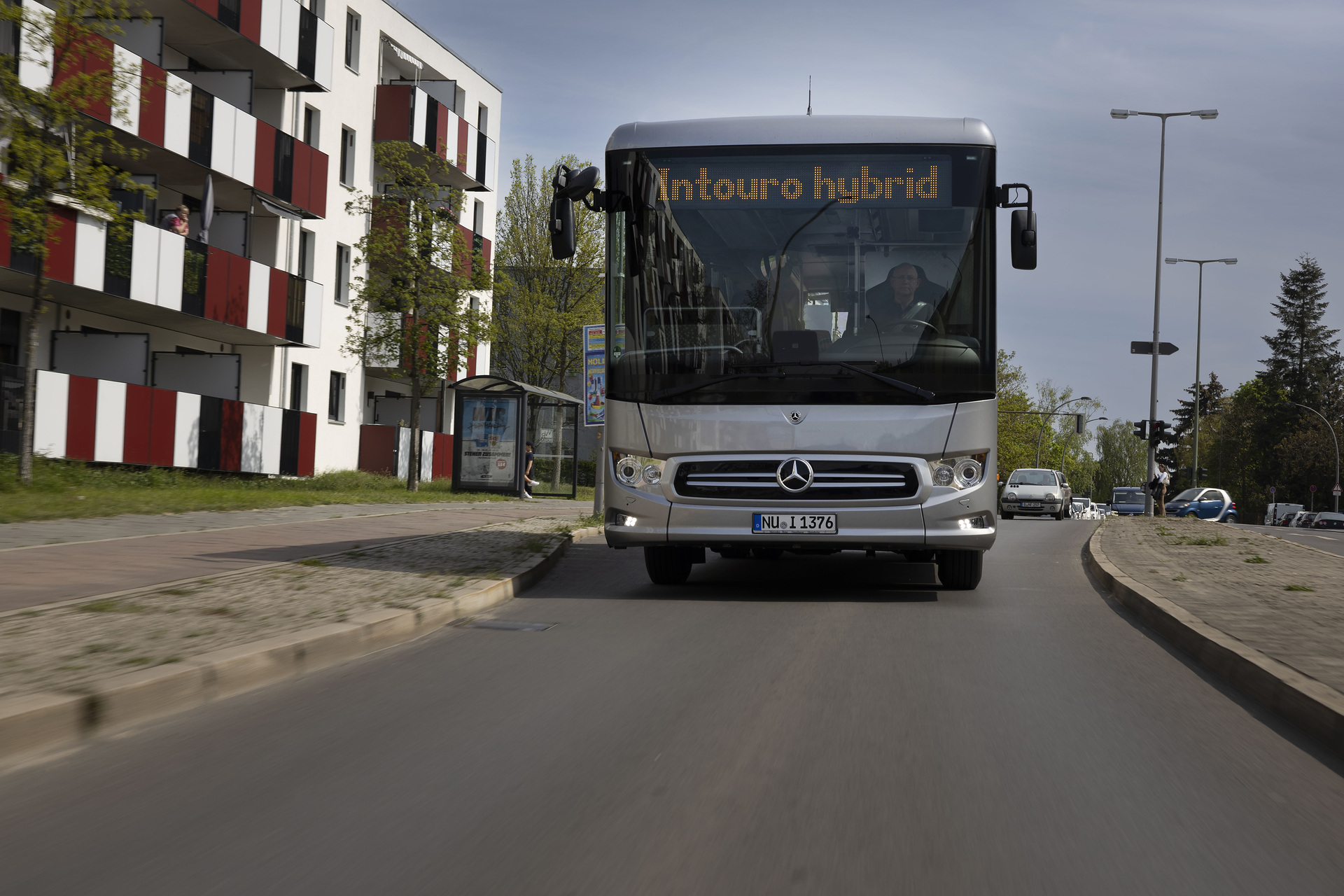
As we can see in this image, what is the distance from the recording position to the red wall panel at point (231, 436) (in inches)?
971

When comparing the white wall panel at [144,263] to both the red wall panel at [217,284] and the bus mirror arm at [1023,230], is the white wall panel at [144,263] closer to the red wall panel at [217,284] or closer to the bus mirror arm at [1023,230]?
the red wall panel at [217,284]

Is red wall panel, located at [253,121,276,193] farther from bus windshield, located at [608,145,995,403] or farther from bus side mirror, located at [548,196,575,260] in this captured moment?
bus windshield, located at [608,145,995,403]

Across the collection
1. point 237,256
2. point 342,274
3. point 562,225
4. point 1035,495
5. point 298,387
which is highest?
point 342,274

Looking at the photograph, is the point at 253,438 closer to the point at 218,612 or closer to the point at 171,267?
the point at 171,267

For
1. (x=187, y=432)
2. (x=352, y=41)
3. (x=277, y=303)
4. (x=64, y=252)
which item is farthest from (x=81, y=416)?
(x=352, y=41)

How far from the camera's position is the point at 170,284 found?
74.5ft

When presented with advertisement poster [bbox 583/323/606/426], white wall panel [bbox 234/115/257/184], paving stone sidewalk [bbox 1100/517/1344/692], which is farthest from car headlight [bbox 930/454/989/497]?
white wall panel [bbox 234/115/257/184]

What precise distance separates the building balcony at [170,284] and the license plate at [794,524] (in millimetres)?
11720

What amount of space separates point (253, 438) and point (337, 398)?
6.60m

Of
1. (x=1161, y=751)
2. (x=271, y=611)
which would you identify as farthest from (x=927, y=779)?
(x=271, y=611)

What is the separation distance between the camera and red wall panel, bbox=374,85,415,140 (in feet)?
111

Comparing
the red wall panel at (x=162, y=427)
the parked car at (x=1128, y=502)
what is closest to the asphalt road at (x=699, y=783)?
the red wall panel at (x=162, y=427)

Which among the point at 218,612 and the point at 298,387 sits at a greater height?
the point at 298,387

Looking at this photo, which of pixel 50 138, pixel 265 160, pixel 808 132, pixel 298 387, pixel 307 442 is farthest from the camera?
pixel 298 387
